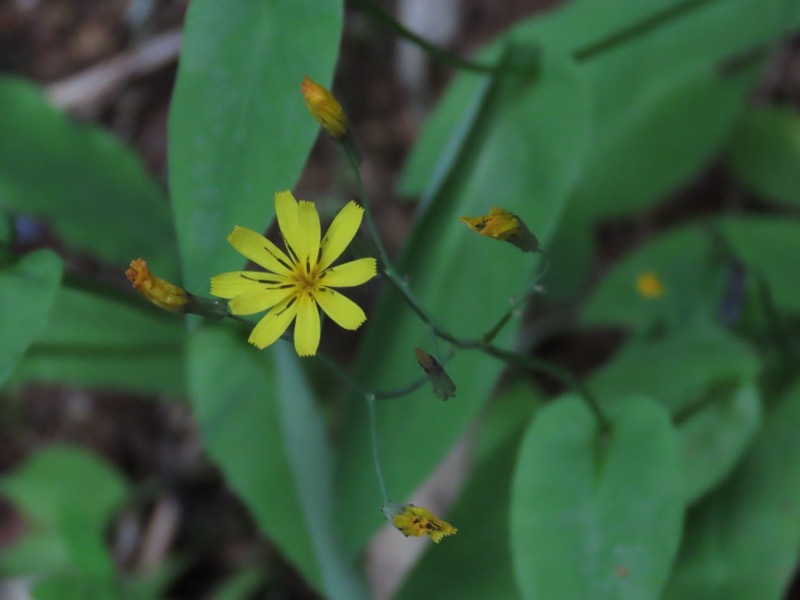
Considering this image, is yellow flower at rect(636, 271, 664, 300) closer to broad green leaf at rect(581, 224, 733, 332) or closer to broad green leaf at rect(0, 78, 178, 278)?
broad green leaf at rect(581, 224, 733, 332)

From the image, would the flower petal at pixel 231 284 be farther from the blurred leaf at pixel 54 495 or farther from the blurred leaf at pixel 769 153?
the blurred leaf at pixel 769 153

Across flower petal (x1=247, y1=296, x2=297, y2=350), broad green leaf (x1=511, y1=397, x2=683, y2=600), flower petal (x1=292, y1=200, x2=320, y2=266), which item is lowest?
broad green leaf (x1=511, y1=397, x2=683, y2=600)

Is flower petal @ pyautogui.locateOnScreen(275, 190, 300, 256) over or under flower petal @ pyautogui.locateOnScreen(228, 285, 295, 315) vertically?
over

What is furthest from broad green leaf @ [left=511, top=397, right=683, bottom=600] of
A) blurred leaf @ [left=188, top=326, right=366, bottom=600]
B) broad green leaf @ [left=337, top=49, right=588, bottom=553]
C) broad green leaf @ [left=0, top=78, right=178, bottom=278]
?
broad green leaf @ [left=0, top=78, right=178, bottom=278]

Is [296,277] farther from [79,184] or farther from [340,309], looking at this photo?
[79,184]


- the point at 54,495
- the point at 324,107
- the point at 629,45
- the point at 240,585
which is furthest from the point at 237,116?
the point at 54,495

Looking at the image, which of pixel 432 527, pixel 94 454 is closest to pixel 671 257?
pixel 432 527

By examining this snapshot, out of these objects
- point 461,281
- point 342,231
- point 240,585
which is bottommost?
point 240,585

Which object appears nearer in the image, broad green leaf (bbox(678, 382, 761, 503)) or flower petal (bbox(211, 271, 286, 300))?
flower petal (bbox(211, 271, 286, 300))
